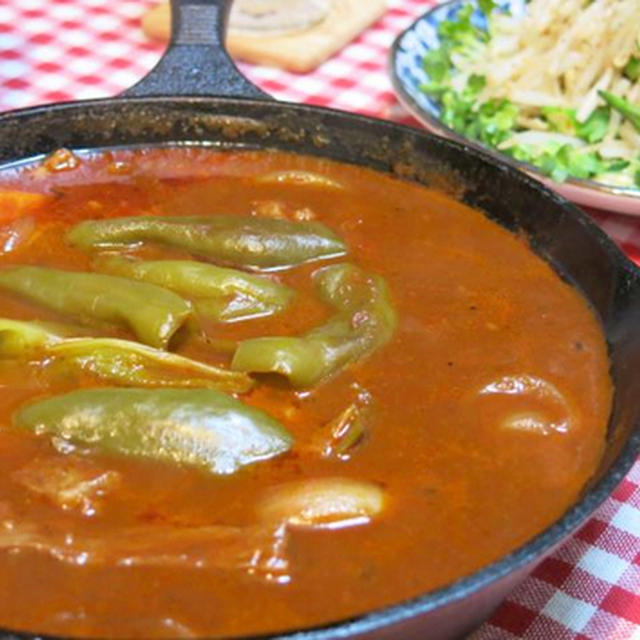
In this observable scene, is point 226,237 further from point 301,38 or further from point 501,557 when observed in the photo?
point 301,38

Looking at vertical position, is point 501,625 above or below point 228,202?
below

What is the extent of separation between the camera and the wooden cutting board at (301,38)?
9.66ft

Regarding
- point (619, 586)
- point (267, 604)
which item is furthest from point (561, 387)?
A: point (267, 604)

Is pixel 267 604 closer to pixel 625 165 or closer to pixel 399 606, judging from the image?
pixel 399 606

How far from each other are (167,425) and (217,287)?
0.34 meters

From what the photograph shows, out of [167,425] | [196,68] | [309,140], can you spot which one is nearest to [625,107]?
[309,140]

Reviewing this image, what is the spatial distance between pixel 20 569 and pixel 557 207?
3.29 ft

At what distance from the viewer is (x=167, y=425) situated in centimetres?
Answer: 135

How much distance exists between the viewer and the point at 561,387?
5.00 ft

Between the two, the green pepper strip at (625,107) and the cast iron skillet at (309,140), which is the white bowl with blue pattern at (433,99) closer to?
the cast iron skillet at (309,140)

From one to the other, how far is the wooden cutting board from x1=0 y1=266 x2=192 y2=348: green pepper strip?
4.67 feet

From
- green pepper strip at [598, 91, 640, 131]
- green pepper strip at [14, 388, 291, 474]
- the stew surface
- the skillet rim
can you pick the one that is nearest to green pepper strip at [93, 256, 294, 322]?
the stew surface

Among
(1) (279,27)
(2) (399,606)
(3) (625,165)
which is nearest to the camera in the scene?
(2) (399,606)

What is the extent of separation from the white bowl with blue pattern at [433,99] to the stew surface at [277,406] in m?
0.38
